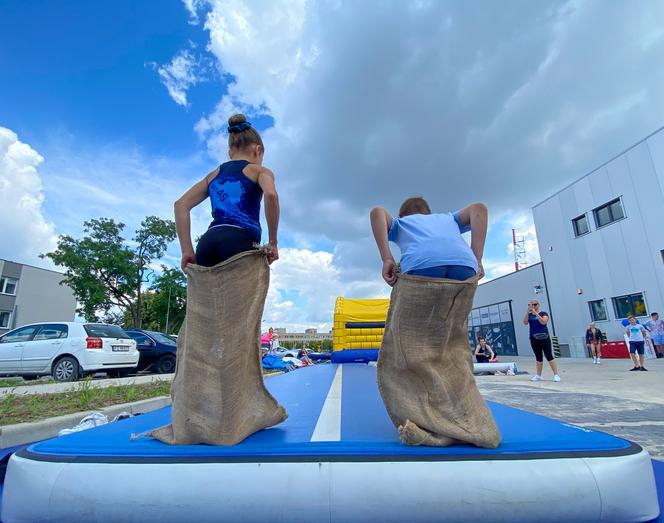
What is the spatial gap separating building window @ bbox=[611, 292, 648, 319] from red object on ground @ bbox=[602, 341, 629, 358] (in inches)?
61.9

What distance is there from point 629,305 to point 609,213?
4606mm

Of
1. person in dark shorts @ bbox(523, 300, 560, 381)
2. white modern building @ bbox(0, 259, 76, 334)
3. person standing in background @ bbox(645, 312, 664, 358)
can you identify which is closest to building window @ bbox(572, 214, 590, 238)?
person standing in background @ bbox(645, 312, 664, 358)

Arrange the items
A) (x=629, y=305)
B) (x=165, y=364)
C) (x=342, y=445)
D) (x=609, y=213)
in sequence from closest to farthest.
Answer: (x=342, y=445) < (x=165, y=364) < (x=629, y=305) < (x=609, y=213)

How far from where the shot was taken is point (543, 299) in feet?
73.0

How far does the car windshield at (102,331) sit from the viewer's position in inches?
343

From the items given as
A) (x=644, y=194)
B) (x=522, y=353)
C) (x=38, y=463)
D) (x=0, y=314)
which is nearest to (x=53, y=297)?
(x=0, y=314)

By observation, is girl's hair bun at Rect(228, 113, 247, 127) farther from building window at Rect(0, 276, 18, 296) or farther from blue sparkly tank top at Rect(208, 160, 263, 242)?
building window at Rect(0, 276, 18, 296)

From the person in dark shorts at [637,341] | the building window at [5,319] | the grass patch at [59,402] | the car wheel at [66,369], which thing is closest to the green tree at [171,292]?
the building window at [5,319]

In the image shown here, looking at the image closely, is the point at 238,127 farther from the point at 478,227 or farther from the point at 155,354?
the point at 155,354

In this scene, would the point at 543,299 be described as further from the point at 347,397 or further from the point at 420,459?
the point at 420,459

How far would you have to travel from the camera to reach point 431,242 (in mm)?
1942

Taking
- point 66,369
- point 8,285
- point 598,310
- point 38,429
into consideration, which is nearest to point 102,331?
point 66,369

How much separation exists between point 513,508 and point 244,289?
1.40 m

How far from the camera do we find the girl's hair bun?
2.25 meters
